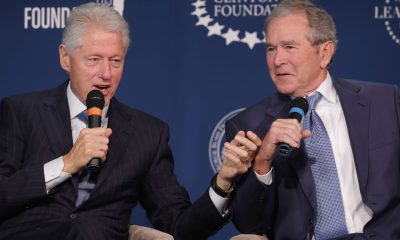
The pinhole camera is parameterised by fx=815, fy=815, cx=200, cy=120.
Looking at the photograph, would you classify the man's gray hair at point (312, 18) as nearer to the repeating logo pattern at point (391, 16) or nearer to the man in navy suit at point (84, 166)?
the man in navy suit at point (84, 166)

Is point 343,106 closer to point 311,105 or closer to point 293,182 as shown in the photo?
point 311,105

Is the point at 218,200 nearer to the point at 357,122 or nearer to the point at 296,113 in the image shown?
the point at 296,113

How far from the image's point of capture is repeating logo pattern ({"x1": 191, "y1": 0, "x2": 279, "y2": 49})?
157 inches

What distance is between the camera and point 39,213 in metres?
2.94

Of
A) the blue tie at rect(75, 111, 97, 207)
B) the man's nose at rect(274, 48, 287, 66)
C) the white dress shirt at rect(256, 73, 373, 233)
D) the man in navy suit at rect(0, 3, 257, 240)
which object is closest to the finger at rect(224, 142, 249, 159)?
the man in navy suit at rect(0, 3, 257, 240)

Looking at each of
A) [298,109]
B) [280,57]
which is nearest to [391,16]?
[280,57]

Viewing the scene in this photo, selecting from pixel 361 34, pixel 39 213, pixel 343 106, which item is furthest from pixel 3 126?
pixel 361 34

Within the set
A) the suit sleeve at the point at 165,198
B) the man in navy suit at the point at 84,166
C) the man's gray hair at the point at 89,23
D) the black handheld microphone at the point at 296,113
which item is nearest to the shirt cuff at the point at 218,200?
the man in navy suit at the point at 84,166

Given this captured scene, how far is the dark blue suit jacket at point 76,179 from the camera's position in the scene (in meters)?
2.88

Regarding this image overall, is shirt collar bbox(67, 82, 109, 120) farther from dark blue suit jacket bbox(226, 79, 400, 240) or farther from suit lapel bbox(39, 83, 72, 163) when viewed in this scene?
dark blue suit jacket bbox(226, 79, 400, 240)

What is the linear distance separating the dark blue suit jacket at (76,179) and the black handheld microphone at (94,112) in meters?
0.26

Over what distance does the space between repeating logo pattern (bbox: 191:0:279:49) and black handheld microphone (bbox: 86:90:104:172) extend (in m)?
1.32

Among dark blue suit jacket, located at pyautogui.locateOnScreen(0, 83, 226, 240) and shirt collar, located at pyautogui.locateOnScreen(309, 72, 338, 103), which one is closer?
dark blue suit jacket, located at pyautogui.locateOnScreen(0, 83, 226, 240)

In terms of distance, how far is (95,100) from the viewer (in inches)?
109
